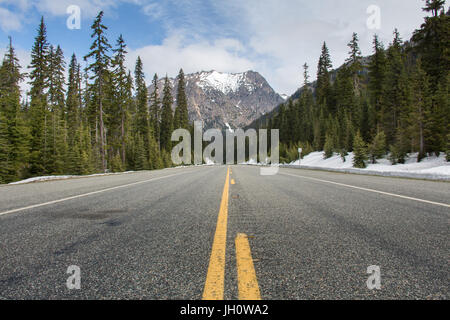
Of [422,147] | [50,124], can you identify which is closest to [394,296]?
[50,124]

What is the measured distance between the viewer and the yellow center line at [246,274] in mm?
1384

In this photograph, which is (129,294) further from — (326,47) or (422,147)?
(326,47)

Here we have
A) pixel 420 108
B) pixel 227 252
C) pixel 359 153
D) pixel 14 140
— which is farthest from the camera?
pixel 359 153

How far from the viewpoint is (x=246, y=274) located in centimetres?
Result: 163

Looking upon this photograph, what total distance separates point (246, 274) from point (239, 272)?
2.2 inches

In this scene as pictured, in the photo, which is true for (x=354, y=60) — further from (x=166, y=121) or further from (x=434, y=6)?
(x=166, y=121)

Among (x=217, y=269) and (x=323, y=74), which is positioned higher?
(x=323, y=74)

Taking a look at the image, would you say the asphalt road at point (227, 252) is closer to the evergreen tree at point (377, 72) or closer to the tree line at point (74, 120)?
the tree line at point (74, 120)

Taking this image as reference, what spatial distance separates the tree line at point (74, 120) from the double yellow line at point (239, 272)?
22.6 metres

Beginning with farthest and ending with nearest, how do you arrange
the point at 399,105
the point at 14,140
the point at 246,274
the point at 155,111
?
the point at 155,111, the point at 399,105, the point at 14,140, the point at 246,274

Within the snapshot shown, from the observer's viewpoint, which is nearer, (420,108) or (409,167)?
(409,167)

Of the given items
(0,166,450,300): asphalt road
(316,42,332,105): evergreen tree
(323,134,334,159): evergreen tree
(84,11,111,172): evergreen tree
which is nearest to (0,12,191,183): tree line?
(84,11,111,172): evergreen tree

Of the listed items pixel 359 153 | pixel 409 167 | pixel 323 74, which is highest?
pixel 323 74

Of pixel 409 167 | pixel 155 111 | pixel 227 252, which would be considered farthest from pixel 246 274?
pixel 155 111
